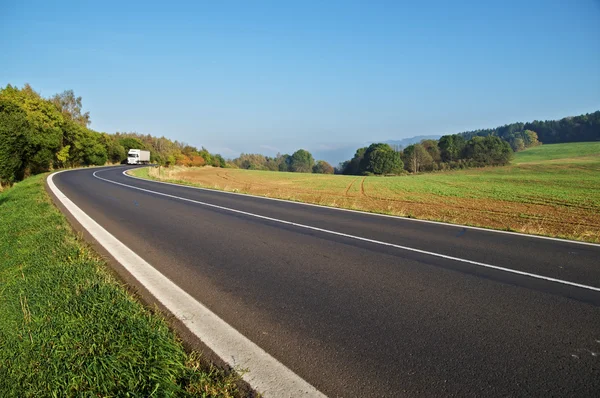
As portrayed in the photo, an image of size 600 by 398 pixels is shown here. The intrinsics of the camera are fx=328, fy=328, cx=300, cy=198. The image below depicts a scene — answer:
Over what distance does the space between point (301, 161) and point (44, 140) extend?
111722 mm

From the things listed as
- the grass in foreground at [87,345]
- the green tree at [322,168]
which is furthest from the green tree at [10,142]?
the green tree at [322,168]

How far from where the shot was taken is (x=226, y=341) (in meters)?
2.95

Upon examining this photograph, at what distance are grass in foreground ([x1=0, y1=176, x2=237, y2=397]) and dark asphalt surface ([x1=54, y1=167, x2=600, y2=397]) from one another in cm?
72

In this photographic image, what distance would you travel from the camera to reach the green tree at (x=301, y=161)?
13868 centimetres

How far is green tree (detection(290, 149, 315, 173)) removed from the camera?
139 metres

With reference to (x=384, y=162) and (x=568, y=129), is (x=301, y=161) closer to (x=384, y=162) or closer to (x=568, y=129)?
(x=384, y=162)

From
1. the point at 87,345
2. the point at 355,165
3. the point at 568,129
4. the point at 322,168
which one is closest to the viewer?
the point at 87,345

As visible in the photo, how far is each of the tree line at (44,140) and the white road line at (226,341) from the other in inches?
1032

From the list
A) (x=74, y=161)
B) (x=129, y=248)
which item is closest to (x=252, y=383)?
(x=129, y=248)

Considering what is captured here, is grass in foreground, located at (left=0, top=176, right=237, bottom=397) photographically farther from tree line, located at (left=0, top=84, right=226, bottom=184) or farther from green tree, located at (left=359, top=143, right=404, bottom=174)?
green tree, located at (left=359, top=143, right=404, bottom=174)

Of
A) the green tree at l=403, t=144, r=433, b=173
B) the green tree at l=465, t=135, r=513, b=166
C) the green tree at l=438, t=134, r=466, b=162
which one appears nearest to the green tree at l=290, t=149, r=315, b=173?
the green tree at l=403, t=144, r=433, b=173

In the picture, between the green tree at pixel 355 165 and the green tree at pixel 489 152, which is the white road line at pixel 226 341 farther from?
the green tree at pixel 355 165

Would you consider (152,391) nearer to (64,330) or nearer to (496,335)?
(64,330)

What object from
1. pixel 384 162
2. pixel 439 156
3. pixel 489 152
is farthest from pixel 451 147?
pixel 384 162
